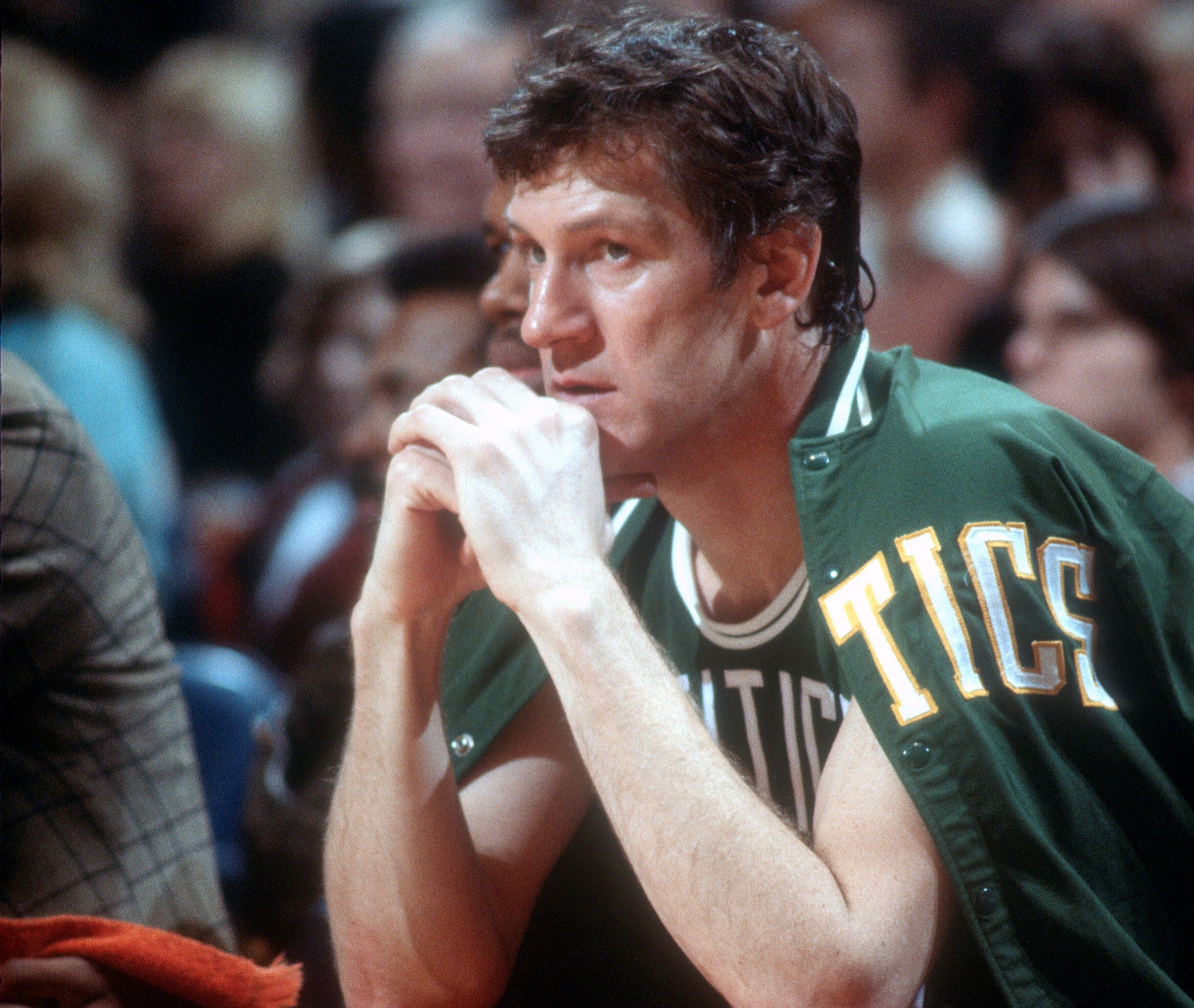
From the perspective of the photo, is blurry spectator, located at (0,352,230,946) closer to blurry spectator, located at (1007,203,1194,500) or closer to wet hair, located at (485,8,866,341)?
wet hair, located at (485,8,866,341)

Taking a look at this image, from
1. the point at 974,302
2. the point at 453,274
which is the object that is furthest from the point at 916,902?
the point at 974,302

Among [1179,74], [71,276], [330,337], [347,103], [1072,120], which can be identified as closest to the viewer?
[71,276]

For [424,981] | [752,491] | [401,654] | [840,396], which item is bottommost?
[424,981]

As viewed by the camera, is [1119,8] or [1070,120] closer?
[1070,120]

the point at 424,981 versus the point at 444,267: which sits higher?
the point at 444,267

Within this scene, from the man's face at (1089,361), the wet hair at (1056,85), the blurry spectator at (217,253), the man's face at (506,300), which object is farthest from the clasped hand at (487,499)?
the blurry spectator at (217,253)

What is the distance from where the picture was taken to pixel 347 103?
3.80 metres

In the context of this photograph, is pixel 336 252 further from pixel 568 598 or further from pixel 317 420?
pixel 568 598

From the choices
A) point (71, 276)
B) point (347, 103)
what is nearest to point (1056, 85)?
point (347, 103)

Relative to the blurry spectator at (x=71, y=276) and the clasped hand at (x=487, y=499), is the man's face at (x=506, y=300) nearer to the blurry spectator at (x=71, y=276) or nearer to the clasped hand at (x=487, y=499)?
the clasped hand at (x=487, y=499)

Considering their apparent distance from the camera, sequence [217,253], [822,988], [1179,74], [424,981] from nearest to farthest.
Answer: [822,988] → [424,981] → [1179,74] → [217,253]

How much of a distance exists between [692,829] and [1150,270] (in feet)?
5.27

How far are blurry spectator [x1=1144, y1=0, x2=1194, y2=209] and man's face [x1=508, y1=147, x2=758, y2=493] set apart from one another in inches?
88.4

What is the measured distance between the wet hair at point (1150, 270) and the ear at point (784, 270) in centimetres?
114
